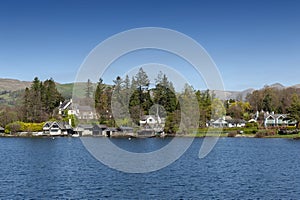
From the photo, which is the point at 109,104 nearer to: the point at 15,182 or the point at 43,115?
the point at 43,115

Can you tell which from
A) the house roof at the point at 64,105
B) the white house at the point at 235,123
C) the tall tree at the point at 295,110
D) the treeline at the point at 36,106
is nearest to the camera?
the tall tree at the point at 295,110

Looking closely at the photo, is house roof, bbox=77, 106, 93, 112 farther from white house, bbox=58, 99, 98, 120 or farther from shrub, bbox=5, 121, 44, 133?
shrub, bbox=5, 121, 44, 133

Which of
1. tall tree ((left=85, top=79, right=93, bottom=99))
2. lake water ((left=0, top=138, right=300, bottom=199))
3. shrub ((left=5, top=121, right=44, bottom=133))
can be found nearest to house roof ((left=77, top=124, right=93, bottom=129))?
shrub ((left=5, top=121, right=44, bottom=133))

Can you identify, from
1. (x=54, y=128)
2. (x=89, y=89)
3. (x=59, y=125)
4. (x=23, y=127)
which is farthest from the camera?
(x=89, y=89)

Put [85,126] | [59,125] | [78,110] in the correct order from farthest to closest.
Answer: [78,110] < [85,126] < [59,125]

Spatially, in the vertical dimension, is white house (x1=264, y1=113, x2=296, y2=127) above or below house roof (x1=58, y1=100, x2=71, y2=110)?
below

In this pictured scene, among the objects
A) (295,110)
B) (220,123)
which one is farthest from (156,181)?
(220,123)

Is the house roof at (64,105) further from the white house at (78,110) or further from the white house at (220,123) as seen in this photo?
the white house at (220,123)

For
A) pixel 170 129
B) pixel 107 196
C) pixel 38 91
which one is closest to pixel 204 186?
pixel 107 196

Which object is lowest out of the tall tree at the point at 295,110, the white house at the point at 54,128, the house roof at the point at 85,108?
the white house at the point at 54,128

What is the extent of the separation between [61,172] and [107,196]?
12010 mm

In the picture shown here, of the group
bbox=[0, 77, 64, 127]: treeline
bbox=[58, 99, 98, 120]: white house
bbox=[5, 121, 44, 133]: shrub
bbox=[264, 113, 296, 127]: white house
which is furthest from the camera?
bbox=[58, 99, 98, 120]: white house

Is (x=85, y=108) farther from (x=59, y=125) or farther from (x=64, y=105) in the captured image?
(x=59, y=125)

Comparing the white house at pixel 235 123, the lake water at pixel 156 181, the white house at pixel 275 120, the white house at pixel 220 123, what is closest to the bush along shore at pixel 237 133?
the white house at pixel 220 123
